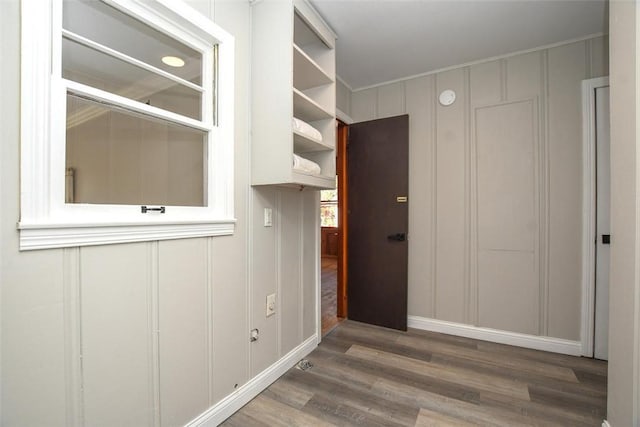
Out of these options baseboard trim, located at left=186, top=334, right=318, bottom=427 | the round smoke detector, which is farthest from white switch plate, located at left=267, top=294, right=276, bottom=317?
the round smoke detector

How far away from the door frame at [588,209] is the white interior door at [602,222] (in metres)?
0.02

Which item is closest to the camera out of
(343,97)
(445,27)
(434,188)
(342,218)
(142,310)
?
(142,310)

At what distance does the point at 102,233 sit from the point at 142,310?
0.39m

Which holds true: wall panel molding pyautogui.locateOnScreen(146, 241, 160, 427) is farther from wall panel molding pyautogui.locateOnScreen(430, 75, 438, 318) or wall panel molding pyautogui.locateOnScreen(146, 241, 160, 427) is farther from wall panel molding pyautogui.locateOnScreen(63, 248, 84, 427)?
wall panel molding pyautogui.locateOnScreen(430, 75, 438, 318)

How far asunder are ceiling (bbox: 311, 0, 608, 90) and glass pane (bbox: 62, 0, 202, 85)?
3.27 feet

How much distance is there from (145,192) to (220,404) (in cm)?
123

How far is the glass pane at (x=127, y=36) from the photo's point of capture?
3.76ft

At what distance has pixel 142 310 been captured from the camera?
4.16ft

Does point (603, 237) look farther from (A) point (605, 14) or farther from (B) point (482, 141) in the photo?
(A) point (605, 14)

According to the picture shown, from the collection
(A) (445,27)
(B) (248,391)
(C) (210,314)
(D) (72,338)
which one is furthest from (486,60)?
(D) (72,338)

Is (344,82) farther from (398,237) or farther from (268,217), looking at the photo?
(268,217)

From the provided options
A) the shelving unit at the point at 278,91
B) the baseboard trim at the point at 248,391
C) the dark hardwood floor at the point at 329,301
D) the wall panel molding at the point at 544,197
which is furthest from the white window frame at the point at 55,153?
the wall panel molding at the point at 544,197

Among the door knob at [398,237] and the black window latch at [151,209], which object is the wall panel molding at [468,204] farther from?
the black window latch at [151,209]

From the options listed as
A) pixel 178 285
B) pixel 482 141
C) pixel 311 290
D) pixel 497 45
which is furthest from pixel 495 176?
pixel 178 285
